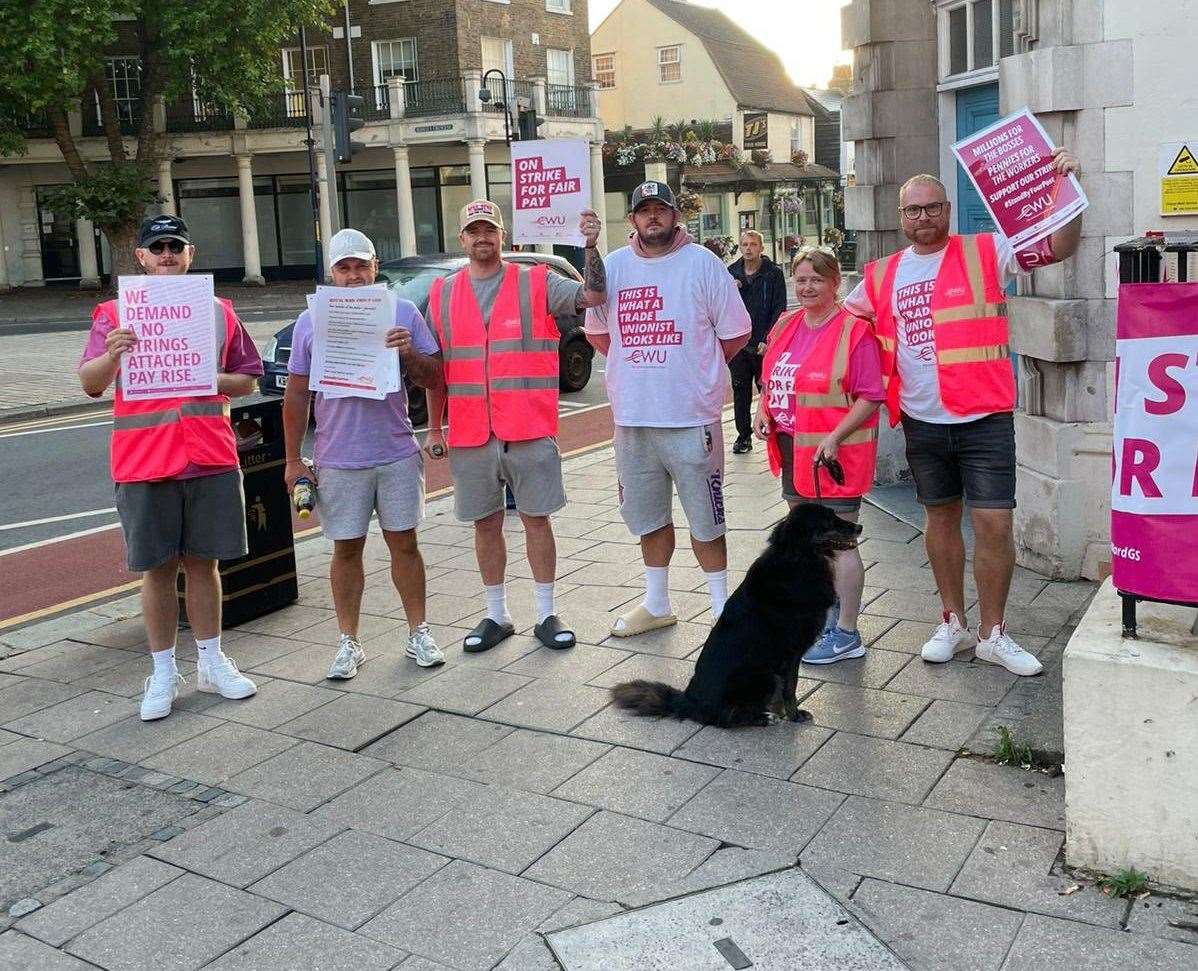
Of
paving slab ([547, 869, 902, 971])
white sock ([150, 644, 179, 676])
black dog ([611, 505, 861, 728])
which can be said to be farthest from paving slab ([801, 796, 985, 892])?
white sock ([150, 644, 179, 676])

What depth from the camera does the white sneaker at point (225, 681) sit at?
5.61 m

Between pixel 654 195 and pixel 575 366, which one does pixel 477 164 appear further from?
pixel 654 195

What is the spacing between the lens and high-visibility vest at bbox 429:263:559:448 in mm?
5988

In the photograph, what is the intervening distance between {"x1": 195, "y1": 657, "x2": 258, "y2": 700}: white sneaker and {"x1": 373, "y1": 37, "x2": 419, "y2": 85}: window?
133ft

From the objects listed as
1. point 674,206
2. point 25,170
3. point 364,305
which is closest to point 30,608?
point 364,305

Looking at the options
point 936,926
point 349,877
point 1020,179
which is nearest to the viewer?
point 936,926

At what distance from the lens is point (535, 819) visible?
14.0 feet

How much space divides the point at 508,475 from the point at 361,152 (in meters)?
36.9

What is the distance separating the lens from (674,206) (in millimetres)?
5809

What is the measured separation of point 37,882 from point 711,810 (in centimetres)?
219

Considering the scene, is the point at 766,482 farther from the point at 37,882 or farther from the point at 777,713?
the point at 37,882

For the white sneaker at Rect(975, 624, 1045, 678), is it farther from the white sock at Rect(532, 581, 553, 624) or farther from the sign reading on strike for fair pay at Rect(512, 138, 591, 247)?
the sign reading on strike for fair pay at Rect(512, 138, 591, 247)

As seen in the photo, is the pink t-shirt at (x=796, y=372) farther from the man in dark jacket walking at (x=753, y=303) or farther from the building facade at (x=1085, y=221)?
the man in dark jacket walking at (x=753, y=303)

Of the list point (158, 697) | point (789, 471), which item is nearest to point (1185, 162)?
point (789, 471)
